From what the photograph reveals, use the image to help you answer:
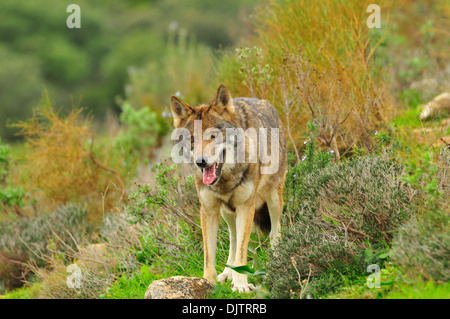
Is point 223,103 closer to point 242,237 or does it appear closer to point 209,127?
point 209,127

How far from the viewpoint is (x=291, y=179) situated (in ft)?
23.9

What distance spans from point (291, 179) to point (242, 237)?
141 cm

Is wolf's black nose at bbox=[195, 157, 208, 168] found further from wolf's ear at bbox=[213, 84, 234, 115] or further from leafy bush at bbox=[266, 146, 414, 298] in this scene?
leafy bush at bbox=[266, 146, 414, 298]

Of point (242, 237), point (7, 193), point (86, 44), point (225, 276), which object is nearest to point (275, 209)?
point (242, 237)

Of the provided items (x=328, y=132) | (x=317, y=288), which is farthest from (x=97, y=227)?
(x=317, y=288)

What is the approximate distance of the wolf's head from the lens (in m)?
5.80

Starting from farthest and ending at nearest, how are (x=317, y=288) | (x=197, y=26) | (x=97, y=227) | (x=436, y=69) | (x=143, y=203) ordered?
(x=197, y=26) → (x=436, y=69) → (x=97, y=227) → (x=143, y=203) → (x=317, y=288)

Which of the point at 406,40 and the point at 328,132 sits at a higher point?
the point at 406,40

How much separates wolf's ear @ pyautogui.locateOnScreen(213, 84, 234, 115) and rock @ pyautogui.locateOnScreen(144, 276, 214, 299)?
1.78 m

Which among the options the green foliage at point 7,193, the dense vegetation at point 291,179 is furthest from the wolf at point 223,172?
the green foliage at point 7,193

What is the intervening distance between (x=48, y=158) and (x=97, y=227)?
1.76 meters

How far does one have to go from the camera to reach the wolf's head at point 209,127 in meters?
5.80

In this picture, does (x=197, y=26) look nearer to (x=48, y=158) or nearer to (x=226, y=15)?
(x=226, y=15)

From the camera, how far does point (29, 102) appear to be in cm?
3412
